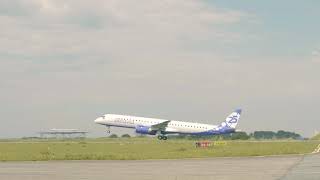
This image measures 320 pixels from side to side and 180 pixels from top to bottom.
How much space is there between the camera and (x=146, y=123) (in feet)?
360

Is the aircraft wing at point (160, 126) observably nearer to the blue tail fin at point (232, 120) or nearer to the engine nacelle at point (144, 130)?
the engine nacelle at point (144, 130)

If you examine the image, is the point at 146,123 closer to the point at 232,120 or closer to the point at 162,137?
the point at 162,137

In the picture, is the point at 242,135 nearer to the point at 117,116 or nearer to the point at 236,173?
the point at 117,116

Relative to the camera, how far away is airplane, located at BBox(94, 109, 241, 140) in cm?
10869

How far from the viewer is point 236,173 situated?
1020 inches

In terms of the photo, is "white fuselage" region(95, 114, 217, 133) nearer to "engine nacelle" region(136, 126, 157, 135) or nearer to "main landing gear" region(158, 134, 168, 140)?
"engine nacelle" region(136, 126, 157, 135)

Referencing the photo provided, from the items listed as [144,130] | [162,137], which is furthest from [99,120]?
[162,137]

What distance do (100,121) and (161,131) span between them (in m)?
11.7

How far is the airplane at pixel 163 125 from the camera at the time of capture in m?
109

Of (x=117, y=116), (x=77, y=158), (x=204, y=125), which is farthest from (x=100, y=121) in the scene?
(x=77, y=158)

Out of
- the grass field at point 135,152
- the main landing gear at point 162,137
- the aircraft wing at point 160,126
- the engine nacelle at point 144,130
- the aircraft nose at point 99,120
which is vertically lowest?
the grass field at point 135,152

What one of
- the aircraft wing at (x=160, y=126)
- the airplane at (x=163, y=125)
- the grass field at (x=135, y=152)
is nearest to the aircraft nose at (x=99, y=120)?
the airplane at (x=163, y=125)

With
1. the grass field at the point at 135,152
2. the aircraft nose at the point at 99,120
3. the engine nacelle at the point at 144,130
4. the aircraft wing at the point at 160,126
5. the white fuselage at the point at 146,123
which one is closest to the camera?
the grass field at the point at 135,152

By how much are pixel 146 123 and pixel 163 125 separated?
116 inches
